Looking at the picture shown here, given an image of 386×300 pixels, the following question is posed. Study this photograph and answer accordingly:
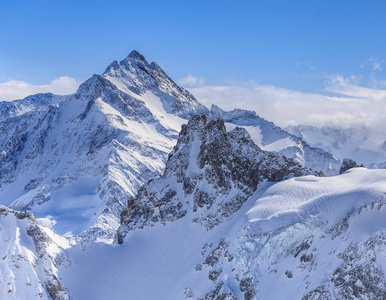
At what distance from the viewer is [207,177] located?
144m

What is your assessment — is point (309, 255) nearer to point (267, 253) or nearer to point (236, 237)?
point (267, 253)

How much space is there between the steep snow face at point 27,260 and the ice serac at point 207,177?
75.1 ft

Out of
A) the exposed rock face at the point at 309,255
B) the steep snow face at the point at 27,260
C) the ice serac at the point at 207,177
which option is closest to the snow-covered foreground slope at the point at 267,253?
the exposed rock face at the point at 309,255

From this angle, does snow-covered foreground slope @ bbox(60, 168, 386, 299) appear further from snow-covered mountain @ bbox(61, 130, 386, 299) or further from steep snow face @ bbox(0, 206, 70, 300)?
steep snow face @ bbox(0, 206, 70, 300)

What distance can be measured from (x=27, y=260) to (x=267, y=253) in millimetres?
61529

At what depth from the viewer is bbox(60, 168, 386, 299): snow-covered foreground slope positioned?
88.1 m

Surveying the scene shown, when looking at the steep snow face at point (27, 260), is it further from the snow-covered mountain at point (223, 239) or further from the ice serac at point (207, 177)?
the ice serac at point (207, 177)

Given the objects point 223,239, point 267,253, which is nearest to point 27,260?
point 223,239

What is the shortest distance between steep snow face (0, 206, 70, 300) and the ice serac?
22.9 m

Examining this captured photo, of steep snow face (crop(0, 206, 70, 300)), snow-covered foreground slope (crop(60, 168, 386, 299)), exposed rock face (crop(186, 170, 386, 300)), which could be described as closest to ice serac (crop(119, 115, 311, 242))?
snow-covered foreground slope (crop(60, 168, 386, 299))

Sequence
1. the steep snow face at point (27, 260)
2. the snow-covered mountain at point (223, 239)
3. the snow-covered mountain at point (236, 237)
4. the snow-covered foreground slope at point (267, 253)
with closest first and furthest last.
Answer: the snow-covered foreground slope at point (267, 253) → the snow-covered mountain at point (236, 237) → the snow-covered mountain at point (223, 239) → the steep snow face at point (27, 260)

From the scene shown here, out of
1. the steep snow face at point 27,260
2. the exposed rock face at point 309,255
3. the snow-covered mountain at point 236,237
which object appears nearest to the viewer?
the exposed rock face at point 309,255

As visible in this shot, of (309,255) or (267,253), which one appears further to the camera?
(267,253)

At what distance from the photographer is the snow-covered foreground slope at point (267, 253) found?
88.1 metres
